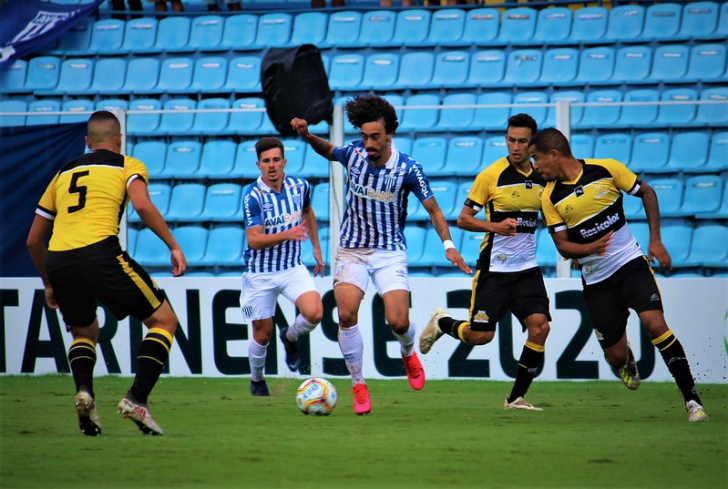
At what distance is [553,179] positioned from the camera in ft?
26.1

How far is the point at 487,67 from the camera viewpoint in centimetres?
1553

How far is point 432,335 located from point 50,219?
383 cm

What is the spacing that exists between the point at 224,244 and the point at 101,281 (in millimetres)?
6950

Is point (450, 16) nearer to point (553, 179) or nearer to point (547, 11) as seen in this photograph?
point (547, 11)

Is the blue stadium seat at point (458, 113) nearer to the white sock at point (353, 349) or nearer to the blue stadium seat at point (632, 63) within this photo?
the blue stadium seat at point (632, 63)

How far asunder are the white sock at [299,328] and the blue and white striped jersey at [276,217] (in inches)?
19.4

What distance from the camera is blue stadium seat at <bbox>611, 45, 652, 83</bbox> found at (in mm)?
14852

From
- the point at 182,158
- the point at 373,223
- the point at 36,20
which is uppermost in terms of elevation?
the point at 36,20

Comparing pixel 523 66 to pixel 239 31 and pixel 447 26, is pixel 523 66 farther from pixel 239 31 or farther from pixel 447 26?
pixel 239 31

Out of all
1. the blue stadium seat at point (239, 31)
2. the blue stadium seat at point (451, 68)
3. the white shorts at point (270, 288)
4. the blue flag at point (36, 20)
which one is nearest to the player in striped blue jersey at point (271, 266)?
the white shorts at point (270, 288)

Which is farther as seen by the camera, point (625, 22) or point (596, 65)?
point (625, 22)

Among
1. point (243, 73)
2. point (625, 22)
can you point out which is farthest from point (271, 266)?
point (625, 22)

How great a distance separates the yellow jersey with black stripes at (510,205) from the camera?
866 cm

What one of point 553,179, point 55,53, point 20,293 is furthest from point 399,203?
point 55,53
